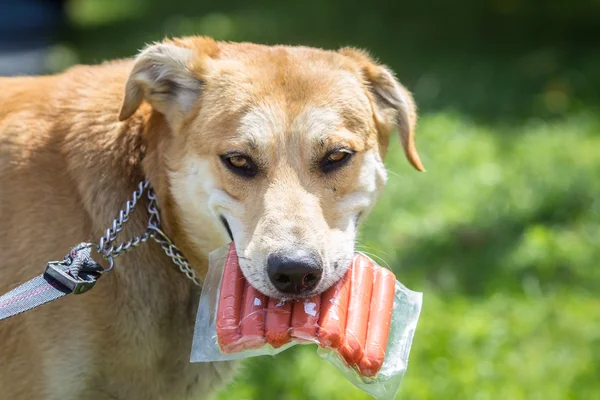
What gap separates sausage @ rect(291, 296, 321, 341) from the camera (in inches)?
108

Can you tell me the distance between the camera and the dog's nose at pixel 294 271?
8.89 feet

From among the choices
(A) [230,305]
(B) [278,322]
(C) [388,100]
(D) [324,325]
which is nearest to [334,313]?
(D) [324,325]

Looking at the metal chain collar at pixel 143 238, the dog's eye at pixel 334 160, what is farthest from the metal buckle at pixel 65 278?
the dog's eye at pixel 334 160

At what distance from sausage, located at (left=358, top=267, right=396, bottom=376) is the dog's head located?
164 mm

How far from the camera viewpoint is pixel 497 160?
6.62 m

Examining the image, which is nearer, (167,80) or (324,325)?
(324,325)

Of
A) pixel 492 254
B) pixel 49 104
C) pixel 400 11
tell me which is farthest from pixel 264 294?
pixel 400 11

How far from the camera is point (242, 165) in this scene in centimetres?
307

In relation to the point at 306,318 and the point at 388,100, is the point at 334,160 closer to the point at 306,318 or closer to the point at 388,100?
the point at 388,100

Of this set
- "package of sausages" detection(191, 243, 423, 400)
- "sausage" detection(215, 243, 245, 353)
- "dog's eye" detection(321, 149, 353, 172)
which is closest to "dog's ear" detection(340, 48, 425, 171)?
"dog's eye" detection(321, 149, 353, 172)

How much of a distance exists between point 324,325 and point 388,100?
121 centimetres

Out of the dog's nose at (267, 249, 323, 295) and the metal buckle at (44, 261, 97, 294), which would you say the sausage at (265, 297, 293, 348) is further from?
the metal buckle at (44, 261, 97, 294)

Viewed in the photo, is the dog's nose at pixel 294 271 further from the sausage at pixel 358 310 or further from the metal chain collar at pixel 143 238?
the metal chain collar at pixel 143 238

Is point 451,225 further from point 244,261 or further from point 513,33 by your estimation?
point 513,33
